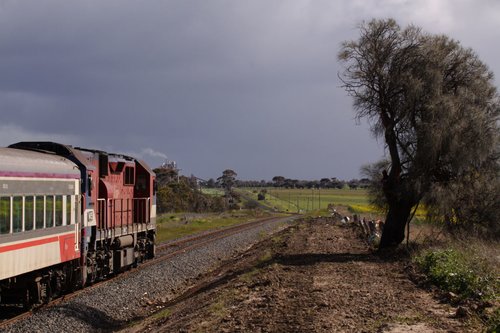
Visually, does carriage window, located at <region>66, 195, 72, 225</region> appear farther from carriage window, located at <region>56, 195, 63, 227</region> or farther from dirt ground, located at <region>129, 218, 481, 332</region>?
dirt ground, located at <region>129, 218, 481, 332</region>

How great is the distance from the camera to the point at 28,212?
13406 mm

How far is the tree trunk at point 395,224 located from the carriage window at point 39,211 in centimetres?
1469

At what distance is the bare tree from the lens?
2183 centimetres

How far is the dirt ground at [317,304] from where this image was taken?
9609 mm

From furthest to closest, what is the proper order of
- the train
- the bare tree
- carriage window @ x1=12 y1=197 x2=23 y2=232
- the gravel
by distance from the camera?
the bare tree < the gravel < the train < carriage window @ x1=12 y1=197 x2=23 y2=232

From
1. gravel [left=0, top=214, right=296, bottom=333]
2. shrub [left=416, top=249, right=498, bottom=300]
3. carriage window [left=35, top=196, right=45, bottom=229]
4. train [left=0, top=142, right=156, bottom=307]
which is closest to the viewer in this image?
shrub [left=416, top=249, right=498, bottom=300]

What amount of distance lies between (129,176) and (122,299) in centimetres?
725

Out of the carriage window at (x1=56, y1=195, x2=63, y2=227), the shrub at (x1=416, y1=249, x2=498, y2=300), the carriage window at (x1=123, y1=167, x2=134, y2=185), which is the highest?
the carriage window at (x1=123, y1=167, x2=134, y2=185)

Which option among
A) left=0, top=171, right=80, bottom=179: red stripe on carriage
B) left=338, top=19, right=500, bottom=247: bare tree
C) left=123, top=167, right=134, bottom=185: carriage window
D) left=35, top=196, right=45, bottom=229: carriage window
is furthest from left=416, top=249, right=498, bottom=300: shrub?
left=123, top=167, right=134, bottom=185: carriage window

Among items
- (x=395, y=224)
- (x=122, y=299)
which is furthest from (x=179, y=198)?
(x=122, y=299)

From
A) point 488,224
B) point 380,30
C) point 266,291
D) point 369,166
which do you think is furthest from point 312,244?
point 266,291

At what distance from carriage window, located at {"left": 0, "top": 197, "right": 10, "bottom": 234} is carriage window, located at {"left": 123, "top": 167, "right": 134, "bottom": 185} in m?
9.85

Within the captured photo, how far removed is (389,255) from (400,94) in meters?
6.59

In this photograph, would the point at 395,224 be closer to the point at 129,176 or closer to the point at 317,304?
the point at 129,176
